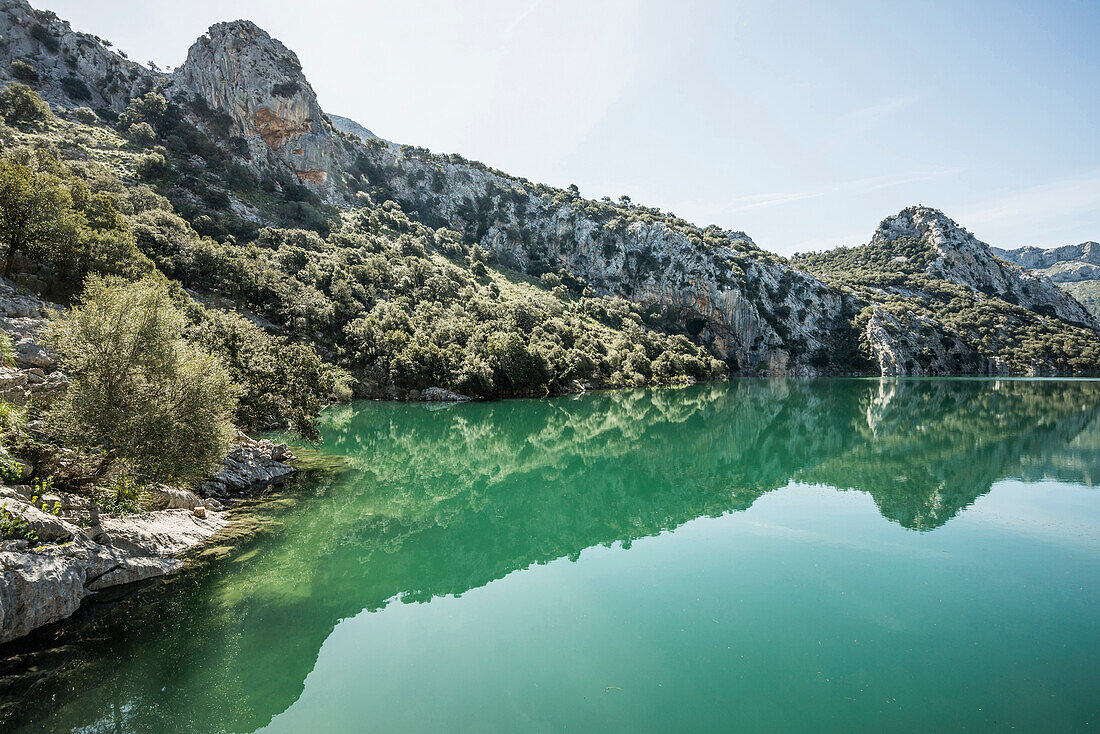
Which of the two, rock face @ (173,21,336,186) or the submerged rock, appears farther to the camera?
rock face @ (173,21,336,186)

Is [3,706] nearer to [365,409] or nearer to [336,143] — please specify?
[365,409]

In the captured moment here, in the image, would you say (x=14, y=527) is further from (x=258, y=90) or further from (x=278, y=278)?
(x=258, y=90)

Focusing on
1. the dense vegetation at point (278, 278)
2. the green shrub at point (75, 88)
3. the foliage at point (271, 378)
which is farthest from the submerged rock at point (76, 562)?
the green shrub at point (75, 88)

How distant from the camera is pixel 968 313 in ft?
404

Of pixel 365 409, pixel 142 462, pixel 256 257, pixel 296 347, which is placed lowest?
pixel 365 409

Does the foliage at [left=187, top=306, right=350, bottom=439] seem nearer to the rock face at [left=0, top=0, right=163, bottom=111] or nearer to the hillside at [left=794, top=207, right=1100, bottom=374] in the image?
the rock face at [left=0, top=0, right=163, bottom=111]

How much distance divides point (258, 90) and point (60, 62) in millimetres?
29968

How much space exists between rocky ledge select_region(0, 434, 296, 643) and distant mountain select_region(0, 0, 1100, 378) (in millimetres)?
41070

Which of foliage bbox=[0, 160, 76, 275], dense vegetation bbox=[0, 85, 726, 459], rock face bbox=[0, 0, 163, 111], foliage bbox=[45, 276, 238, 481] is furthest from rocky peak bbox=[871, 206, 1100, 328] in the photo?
rock face bbox=[0, 0, 163, 111]

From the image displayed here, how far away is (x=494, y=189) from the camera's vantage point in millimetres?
128500

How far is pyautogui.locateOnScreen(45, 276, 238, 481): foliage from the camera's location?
1169 cm

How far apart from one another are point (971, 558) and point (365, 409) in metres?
46.5

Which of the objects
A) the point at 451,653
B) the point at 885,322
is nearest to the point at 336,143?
the point at 451,653


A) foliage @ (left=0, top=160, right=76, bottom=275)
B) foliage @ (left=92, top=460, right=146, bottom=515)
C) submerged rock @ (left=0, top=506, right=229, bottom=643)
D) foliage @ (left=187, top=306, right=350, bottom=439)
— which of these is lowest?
submerged rock @ (left=0, top=506, right=229, bottom=643)
